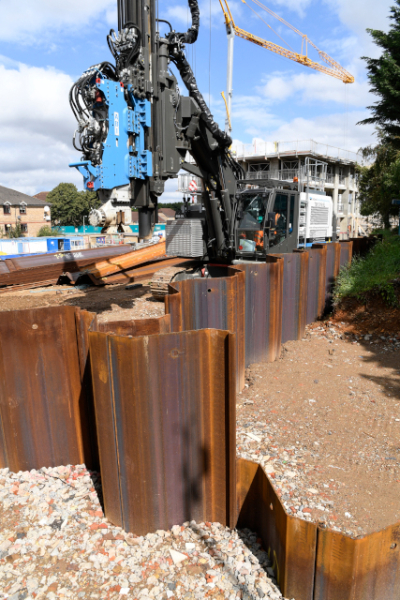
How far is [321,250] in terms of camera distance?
8.02m

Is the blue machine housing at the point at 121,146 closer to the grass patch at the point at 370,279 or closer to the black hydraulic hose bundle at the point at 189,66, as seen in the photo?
the black hydraulic hose bundle at the point at 189,66

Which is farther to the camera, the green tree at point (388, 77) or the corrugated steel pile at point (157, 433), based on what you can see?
the green tree at point (388, 77)

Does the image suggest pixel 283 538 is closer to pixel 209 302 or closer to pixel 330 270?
pixel 209 302

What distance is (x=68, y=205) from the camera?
74.3 metres

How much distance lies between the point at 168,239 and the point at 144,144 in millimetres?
3534

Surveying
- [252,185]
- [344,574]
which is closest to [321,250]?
[252,185]

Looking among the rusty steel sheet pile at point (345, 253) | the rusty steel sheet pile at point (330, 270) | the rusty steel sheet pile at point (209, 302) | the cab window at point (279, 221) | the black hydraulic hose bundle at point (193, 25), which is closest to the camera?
the rusty steel sheet pile at point (209, 302)

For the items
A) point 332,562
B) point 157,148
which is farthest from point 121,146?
point 332,562

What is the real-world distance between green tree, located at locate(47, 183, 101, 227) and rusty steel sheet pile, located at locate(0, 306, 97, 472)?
241 ft

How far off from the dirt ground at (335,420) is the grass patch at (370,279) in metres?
0.23

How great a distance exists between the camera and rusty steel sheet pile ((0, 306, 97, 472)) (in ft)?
11.8

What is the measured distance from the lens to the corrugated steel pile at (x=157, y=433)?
2777 mm

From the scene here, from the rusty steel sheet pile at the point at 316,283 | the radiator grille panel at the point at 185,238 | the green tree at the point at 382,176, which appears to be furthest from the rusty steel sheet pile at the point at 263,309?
the green tree at the point at 382,176

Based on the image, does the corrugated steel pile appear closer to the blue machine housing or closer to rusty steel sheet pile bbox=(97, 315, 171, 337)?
rusty steel sheet pile bbox=(97, 315, 171, 337)
